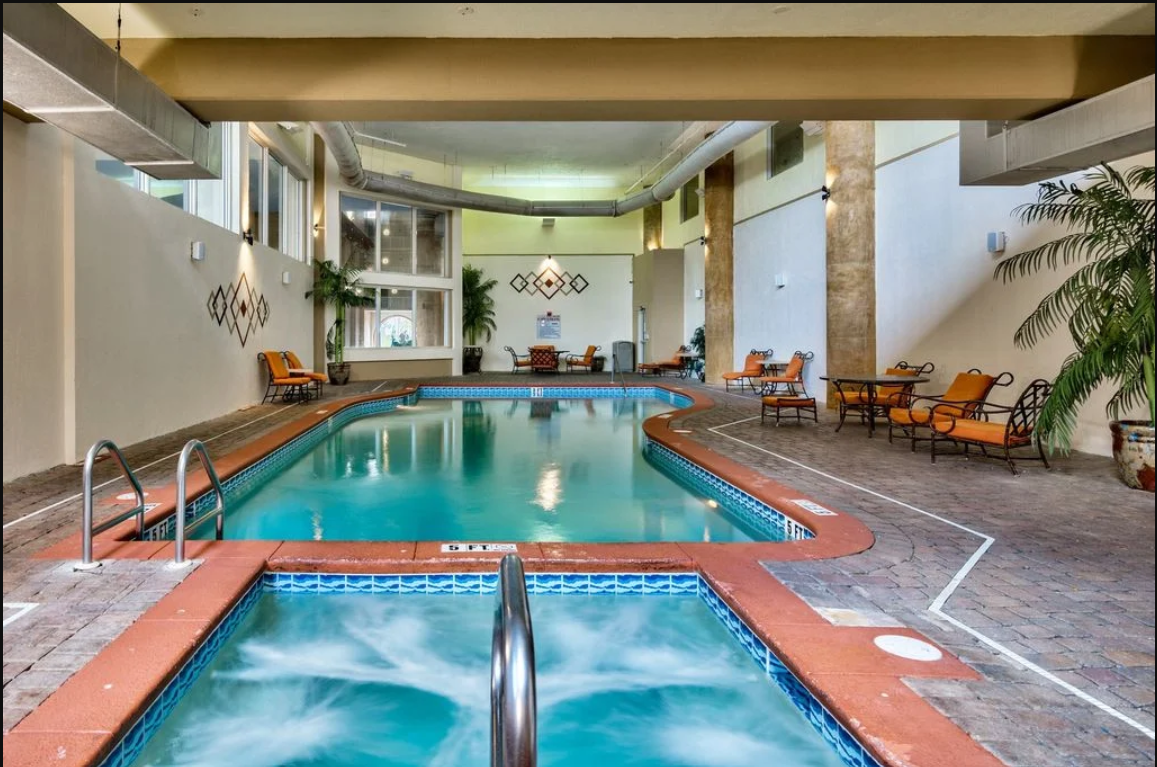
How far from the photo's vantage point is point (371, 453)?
7363 millimetres

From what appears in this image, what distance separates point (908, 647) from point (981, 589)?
0.80m

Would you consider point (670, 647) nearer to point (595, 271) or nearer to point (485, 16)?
point (485, 16)

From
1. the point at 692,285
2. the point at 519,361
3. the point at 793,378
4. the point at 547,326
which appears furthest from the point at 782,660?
the point at 547,326

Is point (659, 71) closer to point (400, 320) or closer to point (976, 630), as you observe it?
point (976, 630)

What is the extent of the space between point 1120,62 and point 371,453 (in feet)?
22.7

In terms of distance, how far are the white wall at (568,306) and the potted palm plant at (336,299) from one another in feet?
16.3

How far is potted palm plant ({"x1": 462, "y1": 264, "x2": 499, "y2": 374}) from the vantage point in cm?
1784

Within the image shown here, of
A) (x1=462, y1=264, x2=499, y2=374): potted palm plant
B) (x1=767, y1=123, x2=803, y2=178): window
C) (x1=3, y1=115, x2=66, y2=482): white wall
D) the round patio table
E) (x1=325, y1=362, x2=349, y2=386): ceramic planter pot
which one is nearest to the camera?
(x1=3, y1=115, x2=66, y2=482): white wall

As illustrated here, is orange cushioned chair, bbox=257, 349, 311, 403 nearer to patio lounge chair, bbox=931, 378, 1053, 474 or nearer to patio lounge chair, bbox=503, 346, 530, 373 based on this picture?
patio lounge chair, bbox=503, 346, 530, 373

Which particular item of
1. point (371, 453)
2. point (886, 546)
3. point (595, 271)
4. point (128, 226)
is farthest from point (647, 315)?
point (886, 546)

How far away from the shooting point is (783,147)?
1192 cm

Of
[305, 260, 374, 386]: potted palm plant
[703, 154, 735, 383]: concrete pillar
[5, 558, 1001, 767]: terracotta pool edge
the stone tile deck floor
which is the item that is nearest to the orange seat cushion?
the stone tile deck floor

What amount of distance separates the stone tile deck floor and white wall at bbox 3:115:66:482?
1.31ft

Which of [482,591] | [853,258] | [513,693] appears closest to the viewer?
[513,693]
